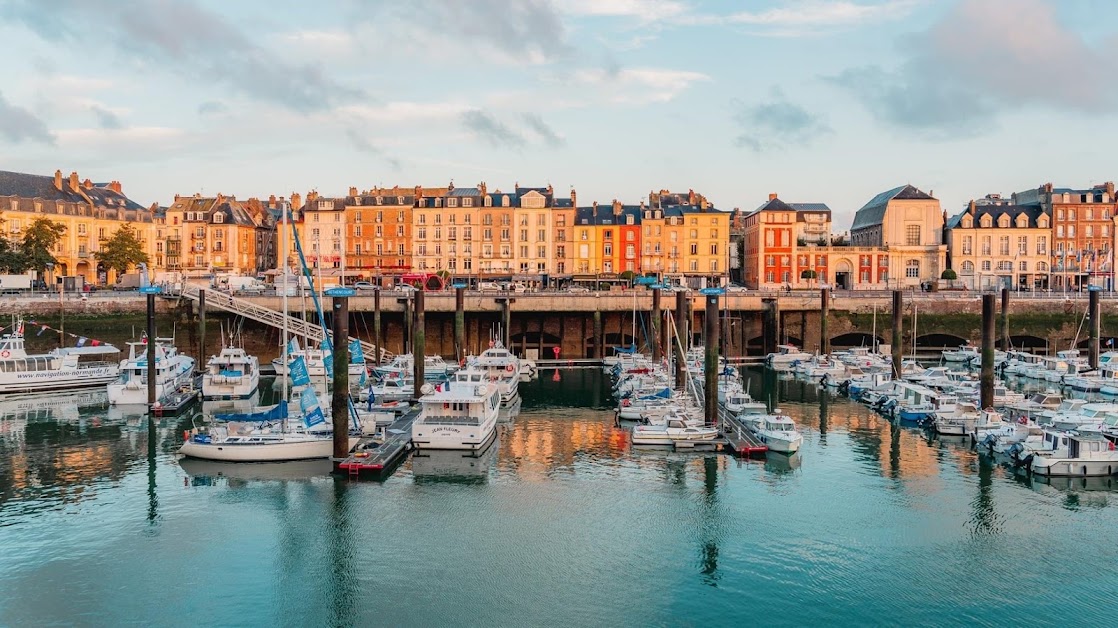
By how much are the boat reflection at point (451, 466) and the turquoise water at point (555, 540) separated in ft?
0.52

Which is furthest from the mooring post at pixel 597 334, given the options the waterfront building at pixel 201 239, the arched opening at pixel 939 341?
the waterfront building at pixel 201 239

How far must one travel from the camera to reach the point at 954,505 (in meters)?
35.5

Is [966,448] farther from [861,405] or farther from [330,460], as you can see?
[330,460]

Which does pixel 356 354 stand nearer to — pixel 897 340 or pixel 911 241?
pixel 897 340

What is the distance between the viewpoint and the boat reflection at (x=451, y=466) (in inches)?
1516

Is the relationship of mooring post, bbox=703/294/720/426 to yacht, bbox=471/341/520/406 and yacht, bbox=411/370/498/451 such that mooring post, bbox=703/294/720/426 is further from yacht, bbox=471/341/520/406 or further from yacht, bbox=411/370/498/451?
yacht, bbox=471/341/520/406

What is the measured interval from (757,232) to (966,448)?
6801cm

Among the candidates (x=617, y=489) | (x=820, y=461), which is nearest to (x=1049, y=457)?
(x=820, y=461)

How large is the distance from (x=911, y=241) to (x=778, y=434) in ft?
245

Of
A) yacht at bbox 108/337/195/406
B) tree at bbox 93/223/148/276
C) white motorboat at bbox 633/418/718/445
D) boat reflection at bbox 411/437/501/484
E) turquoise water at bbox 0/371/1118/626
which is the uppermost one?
tree at bbox 93/223/148/276

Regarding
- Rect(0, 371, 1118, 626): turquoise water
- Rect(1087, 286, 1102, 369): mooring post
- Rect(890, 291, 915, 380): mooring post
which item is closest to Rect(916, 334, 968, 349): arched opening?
Rect(1087, 286, 1102, 369): mooring post

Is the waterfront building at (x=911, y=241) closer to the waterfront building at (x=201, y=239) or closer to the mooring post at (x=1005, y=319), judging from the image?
the mooring post at (x=1005, y=319)

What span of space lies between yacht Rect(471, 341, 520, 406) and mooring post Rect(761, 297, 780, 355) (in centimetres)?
2586

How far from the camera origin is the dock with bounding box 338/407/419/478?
125 ft
